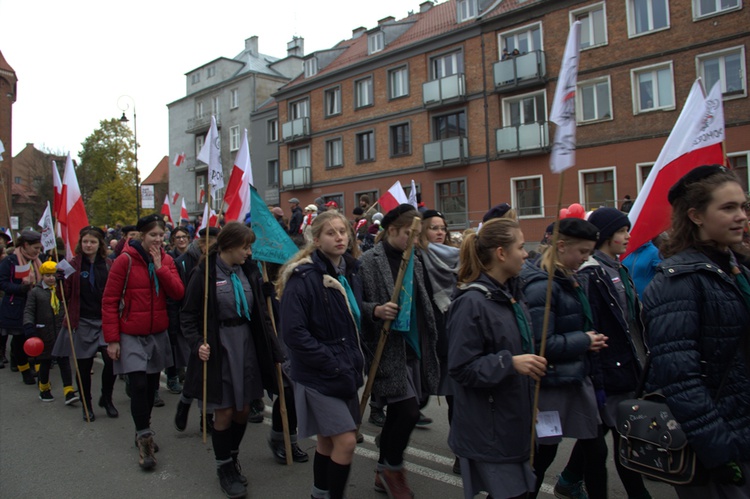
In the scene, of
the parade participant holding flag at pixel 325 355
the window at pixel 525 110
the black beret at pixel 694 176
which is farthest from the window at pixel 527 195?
the black beret at pixel 694 176

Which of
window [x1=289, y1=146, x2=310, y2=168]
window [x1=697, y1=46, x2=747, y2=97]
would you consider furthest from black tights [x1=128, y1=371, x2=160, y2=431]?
window [x1=289, y1=146, x2=310, y2=168]

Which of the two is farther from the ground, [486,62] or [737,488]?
[486,62]

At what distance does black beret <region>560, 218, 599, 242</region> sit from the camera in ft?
11.3

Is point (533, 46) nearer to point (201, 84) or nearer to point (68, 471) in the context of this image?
point (68, 471)

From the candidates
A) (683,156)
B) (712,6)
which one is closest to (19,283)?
(683,156)

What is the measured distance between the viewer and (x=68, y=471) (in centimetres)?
484

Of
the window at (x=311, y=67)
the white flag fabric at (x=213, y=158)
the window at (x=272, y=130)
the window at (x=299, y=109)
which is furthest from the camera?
the window at (x=272, y=130)

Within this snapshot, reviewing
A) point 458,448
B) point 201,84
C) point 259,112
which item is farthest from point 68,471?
point 201,84

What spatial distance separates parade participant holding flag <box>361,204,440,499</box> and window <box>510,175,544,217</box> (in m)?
20.3

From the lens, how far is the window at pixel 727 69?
19234mm

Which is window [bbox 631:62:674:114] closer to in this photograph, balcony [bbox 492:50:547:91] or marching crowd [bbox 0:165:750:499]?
balcony [bbox 492:50:547:91]

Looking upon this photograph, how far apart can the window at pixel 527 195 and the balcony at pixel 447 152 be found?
270 centimetres

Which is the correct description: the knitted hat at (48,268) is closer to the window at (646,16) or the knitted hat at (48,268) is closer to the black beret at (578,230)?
the black beret at (578,230)

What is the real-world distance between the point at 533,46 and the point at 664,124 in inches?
256
